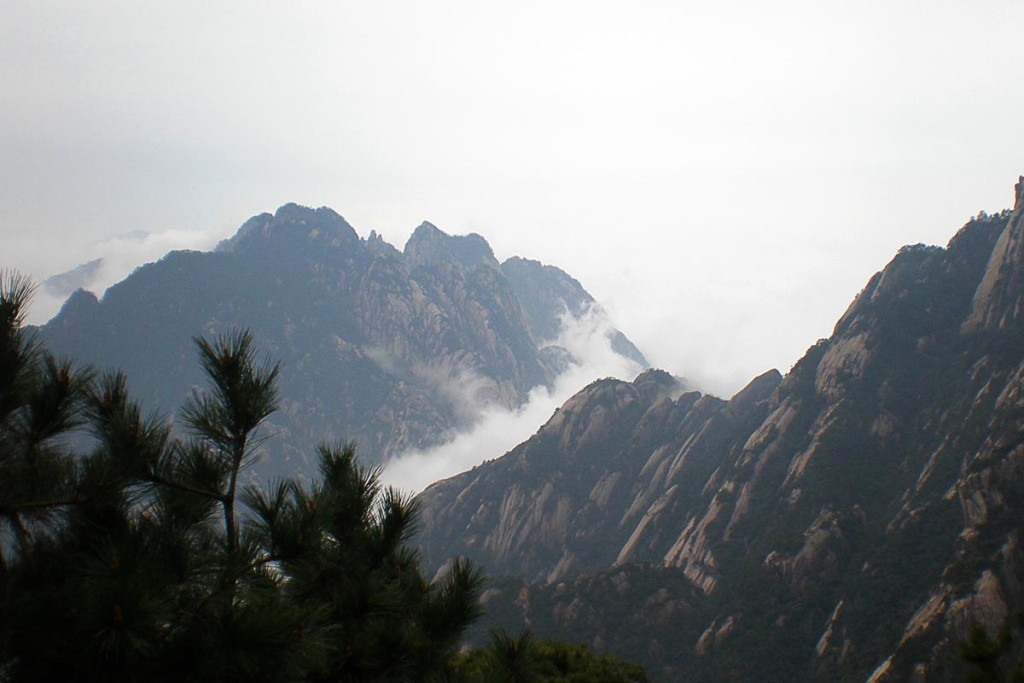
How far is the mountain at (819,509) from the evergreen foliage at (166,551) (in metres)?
45.2

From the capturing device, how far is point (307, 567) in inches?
279

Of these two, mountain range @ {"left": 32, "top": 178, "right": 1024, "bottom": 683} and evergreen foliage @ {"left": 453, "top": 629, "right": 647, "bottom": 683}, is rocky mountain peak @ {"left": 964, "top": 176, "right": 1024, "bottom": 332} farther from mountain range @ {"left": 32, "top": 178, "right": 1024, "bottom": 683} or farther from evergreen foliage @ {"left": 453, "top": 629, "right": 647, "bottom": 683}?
evergreen foliage @ {"left": 453, "top": 629, "right": 647, "bottom": 683}

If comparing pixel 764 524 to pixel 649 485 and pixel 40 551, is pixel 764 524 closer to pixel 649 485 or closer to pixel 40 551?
pixel 649 485

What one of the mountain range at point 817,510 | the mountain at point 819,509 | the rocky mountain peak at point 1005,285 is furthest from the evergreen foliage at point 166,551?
the rocky mountain peak at point 1005,285

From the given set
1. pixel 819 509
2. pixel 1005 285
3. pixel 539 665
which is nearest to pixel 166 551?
pixel 539 665

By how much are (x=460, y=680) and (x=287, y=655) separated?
269cm

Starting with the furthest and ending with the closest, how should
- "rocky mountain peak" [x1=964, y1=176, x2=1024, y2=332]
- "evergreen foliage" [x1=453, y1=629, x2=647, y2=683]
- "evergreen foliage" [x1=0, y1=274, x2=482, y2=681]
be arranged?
"rocky mountain peak" [x1=964, y1=176, x2=1024, y2=332] → "evergreen foliage" [x1=453, y1=629, x2=647, y2=683] → "evergreen foliage" [x1=0, y1=274, x2=482, y2=681]

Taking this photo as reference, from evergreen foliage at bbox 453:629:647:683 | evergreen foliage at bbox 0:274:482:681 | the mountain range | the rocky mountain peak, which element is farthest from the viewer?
the rocky mountain peak

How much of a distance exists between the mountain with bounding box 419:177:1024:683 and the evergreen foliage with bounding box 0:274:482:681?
4521cm

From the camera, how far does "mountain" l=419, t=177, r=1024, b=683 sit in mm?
57250

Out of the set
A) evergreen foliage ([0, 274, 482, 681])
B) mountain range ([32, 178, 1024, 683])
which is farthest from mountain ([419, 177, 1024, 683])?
evergreen foliage ([0, 274, 482, 681])

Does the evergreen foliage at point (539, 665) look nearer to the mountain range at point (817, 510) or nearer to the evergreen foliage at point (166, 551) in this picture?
the evergreen foliage at point (166, 551)

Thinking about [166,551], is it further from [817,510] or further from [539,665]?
[817,510]

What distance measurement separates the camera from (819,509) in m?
79.3
